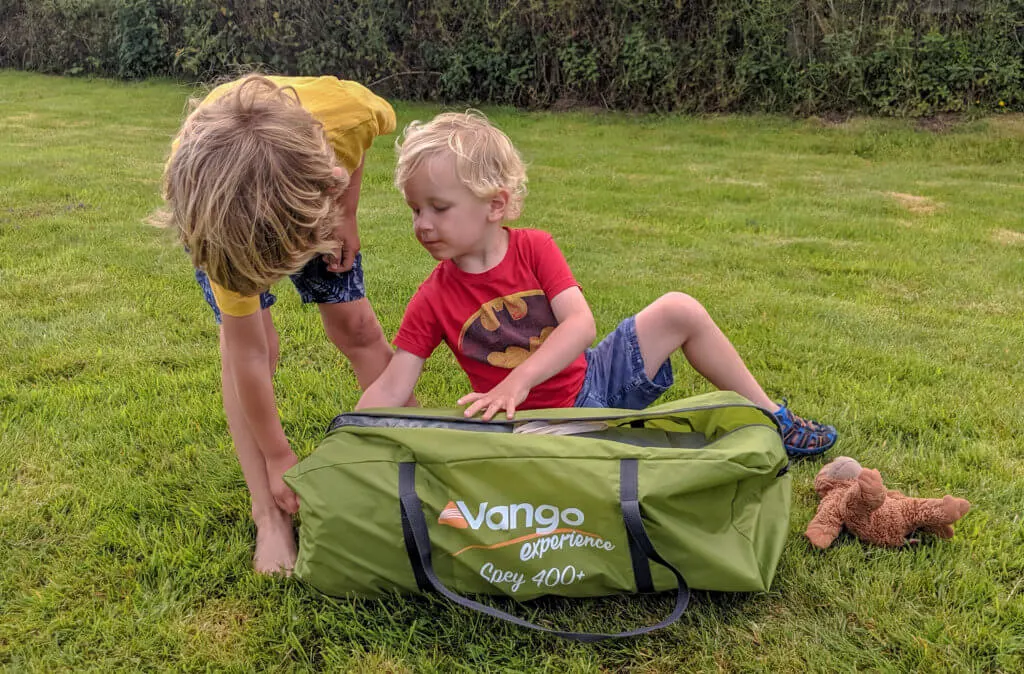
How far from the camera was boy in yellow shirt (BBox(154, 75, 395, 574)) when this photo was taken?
6.16 feet

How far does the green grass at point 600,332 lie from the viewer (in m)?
2.06

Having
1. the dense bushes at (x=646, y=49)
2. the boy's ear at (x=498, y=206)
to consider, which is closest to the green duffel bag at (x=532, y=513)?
the boy's ear at (x=498, y=206)

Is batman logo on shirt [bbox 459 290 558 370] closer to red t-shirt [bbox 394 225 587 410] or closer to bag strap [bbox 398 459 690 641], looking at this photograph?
red t-shirt [bbox 394 225 587 410]

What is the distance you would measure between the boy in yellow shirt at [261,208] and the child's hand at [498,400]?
570 millimetres

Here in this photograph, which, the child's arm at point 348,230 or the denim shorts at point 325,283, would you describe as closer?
the child's arm at point 348,230

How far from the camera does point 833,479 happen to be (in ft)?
8.25

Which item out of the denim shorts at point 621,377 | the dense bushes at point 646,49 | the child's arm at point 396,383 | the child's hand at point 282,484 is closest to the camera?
the child's hand at point 282,484

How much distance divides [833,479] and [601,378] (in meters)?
0.78

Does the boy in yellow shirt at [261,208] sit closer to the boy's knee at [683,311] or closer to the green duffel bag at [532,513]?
the green duffel bag at [532,513]

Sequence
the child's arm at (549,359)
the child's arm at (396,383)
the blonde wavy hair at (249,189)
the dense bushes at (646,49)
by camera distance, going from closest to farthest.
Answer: the blonde wavy hair at (249,189), the child's arm at (549,359), the child's arm at (396,383), the dense bushes at (646,49)

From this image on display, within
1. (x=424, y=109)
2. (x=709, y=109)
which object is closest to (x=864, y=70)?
(x=709, y=109)

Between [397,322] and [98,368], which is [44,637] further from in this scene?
[397,322]

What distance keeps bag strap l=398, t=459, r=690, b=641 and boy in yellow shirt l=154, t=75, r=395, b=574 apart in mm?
456

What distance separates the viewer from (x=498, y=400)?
7.54ft
